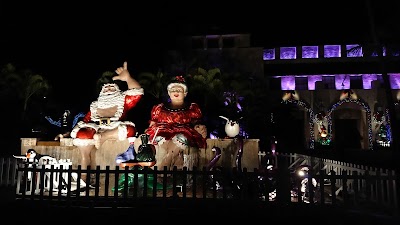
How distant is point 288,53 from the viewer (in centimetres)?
3641

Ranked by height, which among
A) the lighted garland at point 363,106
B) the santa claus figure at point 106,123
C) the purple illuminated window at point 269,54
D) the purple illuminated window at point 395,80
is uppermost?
the purple illuminated window at point 269,54

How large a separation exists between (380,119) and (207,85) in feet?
49.0

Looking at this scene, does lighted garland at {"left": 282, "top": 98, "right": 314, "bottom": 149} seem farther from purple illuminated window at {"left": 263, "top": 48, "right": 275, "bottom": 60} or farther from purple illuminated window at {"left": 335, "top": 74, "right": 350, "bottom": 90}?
purple illuminated window at {"left": 263, "top": 48, "right": 275, "bottom": 60}

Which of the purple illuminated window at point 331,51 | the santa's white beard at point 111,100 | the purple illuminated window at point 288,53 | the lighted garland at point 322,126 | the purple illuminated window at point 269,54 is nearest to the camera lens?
the santa's white beard at point 111,100

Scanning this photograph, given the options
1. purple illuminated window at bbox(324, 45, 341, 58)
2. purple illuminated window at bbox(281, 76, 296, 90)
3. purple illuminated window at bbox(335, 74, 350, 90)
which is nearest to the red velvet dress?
purple illuminated window at bbox(281, 76, 296, 90)

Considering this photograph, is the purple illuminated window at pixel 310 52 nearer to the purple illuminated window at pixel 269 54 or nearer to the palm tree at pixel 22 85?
the purple illuminated window at pixel 269 54

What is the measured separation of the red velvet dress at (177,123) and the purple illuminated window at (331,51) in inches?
1121

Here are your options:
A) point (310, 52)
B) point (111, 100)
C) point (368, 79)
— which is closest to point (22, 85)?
point (111, 100)

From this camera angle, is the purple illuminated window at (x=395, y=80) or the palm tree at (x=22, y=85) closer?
the palm tree at (x=22, y=85)

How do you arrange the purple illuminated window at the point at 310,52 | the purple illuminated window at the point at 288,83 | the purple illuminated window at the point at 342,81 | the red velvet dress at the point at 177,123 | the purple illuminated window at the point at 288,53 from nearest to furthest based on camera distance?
the red velvet dress at the point at 177,123 → the purple illuminated window at the point at 342,81 → the purple illuminated window at the point at 288,83 → the purple illuminated window at the point at 310,52 → the purple illuminated window at the point at 288,53

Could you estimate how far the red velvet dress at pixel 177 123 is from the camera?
1027cm

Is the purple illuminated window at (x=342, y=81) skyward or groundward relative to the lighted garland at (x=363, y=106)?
skyward

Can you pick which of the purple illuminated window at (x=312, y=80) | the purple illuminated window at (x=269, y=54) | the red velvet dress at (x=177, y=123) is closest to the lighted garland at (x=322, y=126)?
the purple illuminated window at (x=312, y=80)

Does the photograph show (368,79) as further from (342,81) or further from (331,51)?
(331,51)
